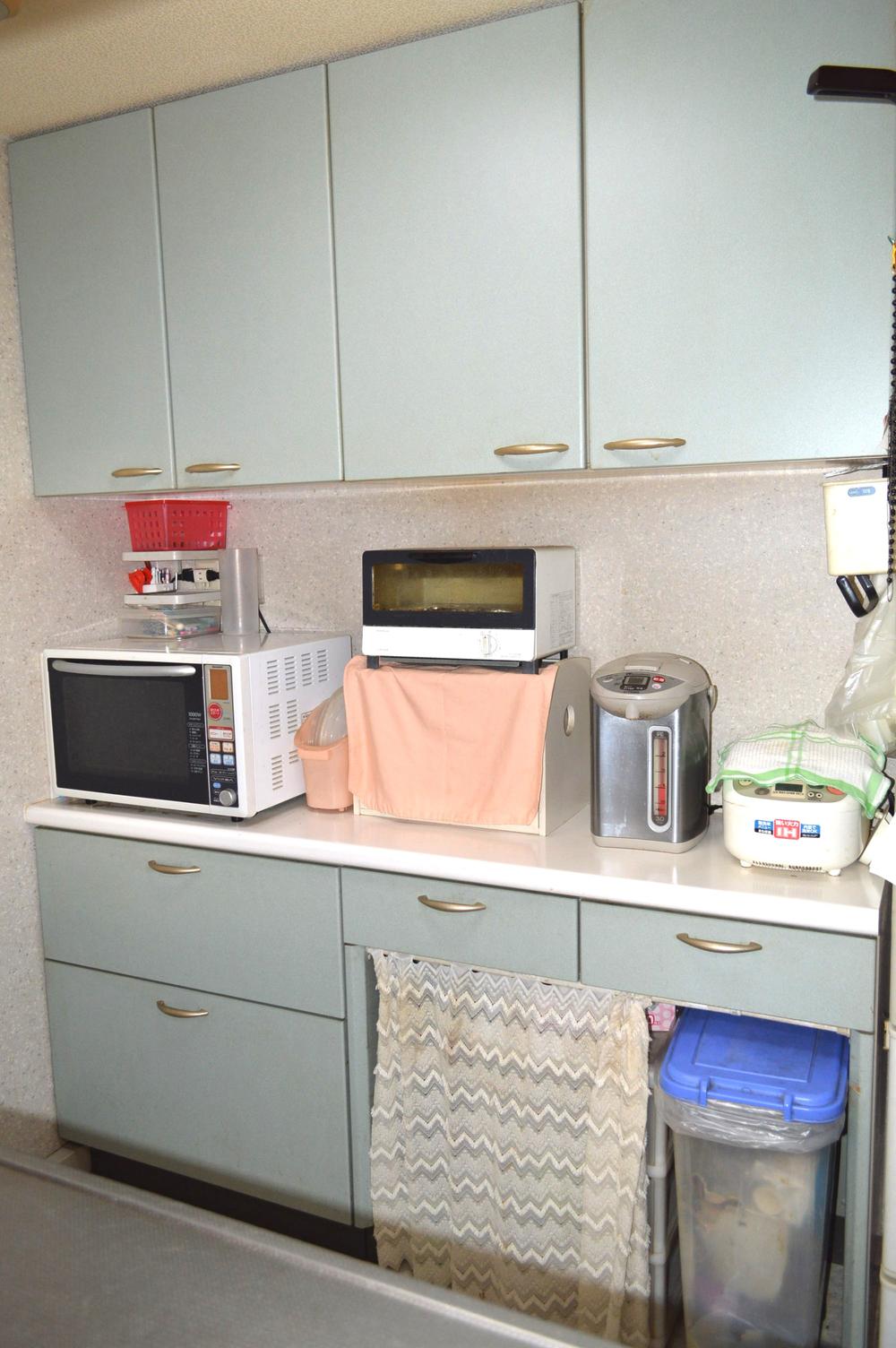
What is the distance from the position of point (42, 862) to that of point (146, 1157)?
2.21ft

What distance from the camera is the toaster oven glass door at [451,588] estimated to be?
73.8 inches

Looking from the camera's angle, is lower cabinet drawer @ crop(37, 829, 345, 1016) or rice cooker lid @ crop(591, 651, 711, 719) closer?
rice cooker lid @ crop(591, 651, 711, 719)

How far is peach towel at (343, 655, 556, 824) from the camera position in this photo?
187 cm

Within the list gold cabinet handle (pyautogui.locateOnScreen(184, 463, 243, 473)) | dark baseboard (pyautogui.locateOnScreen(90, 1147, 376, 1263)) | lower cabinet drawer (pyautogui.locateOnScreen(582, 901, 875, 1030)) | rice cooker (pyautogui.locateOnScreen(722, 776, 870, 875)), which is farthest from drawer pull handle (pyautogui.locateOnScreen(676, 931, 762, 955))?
gold cabinet handle (pyautogui.locateOnScreen(184, 463, 243, 473))

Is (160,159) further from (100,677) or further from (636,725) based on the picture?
(636,725)

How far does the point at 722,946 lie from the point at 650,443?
830mm

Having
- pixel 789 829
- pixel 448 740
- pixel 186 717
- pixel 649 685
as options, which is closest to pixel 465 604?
pixel 448 740

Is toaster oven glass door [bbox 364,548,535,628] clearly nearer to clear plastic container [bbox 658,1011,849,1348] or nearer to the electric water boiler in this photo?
the electric water boiler

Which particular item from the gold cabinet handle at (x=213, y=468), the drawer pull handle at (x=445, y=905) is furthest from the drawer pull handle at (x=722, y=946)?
the gold cabinet handle at (x=213, y=468)

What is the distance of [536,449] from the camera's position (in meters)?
1.79

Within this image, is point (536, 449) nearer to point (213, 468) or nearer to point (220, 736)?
point (213, 468)

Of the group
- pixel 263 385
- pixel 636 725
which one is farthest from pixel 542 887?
pixel 263 385

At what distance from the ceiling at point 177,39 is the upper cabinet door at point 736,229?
29 cm

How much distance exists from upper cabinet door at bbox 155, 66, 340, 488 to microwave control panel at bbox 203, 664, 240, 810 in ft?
1.39
